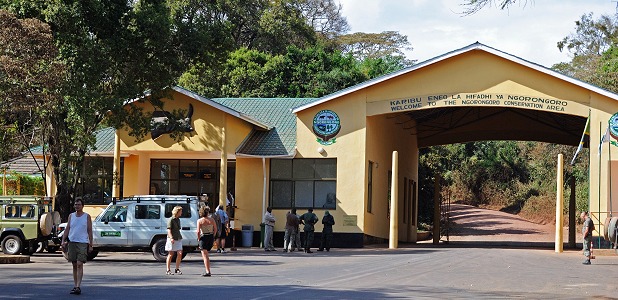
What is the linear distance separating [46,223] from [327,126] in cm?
1312

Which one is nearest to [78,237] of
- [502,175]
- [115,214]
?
[115,214]

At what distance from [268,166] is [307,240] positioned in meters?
5.39

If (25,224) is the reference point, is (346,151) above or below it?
above

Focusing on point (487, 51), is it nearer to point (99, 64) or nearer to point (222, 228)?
point (222, 228)

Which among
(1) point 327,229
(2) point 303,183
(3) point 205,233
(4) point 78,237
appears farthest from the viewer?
(2) point 303,183

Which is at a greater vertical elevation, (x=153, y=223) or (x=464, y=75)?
(x=464, y=75)

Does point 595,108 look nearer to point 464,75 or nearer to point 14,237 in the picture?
point 464,75

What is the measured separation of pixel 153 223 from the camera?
92.7 ft

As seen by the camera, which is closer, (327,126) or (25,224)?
(25,224)

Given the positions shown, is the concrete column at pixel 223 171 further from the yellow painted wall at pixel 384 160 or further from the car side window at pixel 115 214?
the car side window at pixel 115 214

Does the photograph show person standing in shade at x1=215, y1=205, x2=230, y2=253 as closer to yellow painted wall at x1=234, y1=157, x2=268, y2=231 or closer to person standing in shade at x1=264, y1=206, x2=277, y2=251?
person standing in shade at x1=264, y1=206, x2=277, y2=251

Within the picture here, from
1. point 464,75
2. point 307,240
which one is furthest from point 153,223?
point 464,75

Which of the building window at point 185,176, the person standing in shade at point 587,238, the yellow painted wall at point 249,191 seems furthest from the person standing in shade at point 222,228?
the person standing in shade at point 587,238

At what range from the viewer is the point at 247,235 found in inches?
1512
